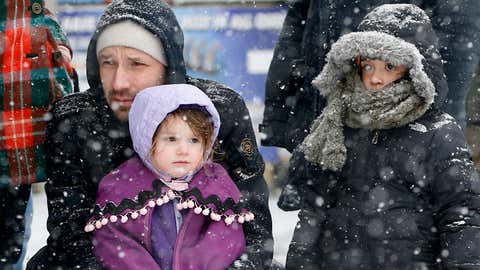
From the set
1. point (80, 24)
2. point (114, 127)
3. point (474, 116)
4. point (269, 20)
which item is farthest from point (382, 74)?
point (80, 24)

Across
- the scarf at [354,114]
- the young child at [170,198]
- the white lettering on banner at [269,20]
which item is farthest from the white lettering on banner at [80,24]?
the young child at [170,198]

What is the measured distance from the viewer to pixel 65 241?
10.0 feet

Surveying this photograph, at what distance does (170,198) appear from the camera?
292 cm

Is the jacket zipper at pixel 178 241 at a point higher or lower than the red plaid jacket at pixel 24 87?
lower

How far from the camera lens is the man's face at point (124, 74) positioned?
3162 millimetres

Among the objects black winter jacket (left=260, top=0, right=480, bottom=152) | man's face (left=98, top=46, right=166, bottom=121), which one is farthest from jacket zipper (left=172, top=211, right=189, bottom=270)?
black winter jacket (left=260, top=0, right=480, bottom=152)

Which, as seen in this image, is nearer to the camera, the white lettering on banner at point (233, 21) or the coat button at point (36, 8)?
the coat button at point (36, 8)

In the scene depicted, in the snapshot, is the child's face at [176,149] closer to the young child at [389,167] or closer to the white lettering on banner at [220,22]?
the young child at [389,167]

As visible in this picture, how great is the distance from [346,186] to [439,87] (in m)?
0.55

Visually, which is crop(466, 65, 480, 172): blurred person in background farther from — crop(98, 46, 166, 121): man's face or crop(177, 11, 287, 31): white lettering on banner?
crop(177, 11, 287, 31): white lettering on banner

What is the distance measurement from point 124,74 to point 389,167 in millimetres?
1106

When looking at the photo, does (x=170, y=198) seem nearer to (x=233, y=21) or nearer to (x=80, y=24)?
(x=233, y=21)

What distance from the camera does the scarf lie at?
10.9 feet

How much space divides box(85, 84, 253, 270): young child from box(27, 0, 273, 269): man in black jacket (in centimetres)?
15
